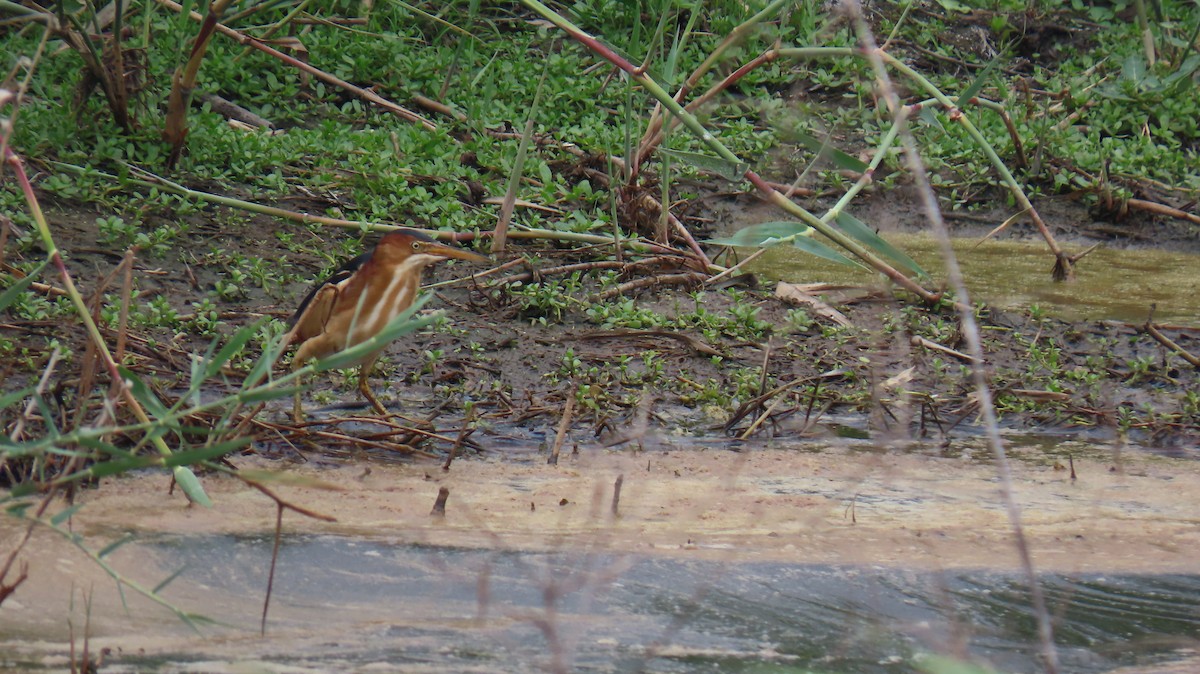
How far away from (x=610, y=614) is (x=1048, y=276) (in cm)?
414

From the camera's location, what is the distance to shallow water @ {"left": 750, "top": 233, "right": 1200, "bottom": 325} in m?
6.14

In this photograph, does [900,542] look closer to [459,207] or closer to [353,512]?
[353,512]

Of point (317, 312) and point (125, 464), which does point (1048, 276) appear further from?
point (125, 464)

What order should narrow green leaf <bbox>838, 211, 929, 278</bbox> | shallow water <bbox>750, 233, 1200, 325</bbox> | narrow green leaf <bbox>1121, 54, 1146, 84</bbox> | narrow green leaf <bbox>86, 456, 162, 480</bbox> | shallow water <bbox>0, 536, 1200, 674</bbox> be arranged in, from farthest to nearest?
narrow green leaf <bbox>1121, 54, 1146, 84</bbox>
shallow water <bbox>750, 233, 1200, 325</bbox>
narrow green leaf <bbox>838, 211, 929, 278</bbox>
shallow water <bbox>0, 536, 1200, 674</bbox>
narrow green leaf <bbox>86, 456, 162, 480</bbox>

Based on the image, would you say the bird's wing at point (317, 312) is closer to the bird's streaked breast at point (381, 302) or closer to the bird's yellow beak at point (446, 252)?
the bird's streaked breast at point (381, 302)

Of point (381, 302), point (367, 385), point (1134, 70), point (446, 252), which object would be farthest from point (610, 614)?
point (1134, 70)

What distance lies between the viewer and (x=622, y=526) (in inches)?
Answer: 146

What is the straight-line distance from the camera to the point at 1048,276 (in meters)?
6.61

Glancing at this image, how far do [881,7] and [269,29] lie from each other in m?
4.30

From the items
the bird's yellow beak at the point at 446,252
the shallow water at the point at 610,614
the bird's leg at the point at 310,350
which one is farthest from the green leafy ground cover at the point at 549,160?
the shallow water at the point at 610,614

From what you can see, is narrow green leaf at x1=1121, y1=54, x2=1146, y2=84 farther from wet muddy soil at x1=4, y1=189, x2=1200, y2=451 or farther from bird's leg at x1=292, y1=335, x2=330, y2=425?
bird's leg at x1=292, y1=335, x2=330, y2=425

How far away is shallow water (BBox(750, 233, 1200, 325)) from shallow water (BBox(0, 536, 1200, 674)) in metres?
2.82

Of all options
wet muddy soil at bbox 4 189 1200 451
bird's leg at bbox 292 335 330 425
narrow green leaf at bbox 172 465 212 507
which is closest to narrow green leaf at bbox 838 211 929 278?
wet muddy soil at bbox 4 189 1200 451

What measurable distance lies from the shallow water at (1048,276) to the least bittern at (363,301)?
2.16 metres
